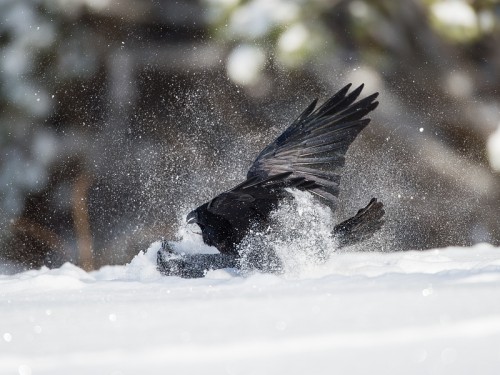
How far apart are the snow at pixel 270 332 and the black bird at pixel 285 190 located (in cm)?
84

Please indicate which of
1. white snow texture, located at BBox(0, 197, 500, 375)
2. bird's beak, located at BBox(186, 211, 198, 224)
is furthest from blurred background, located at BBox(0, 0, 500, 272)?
white snow texture, located at BBox(0, 197, 500, 375)

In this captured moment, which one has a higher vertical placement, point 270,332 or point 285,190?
point 285,190

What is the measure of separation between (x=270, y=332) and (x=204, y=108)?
4253 millimetres

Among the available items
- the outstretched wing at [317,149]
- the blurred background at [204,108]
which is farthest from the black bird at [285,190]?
the blurred background at [204,108]

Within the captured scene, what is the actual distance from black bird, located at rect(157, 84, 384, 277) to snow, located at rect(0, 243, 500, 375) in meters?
0.84

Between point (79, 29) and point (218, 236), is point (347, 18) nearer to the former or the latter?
point (79, 29)

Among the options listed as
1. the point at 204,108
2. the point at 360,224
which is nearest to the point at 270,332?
the point at 360,224

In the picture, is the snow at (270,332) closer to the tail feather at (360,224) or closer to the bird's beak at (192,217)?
the bird's beak at (192,217)

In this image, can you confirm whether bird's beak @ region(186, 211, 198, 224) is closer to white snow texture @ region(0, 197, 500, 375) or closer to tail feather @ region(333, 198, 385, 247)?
tail feather @ region(333, 198, 385, 247)

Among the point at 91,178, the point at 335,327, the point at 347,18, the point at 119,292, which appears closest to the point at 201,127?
the point at 91,178

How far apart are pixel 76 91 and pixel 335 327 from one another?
15.3ft

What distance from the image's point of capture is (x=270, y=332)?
1.40 metres

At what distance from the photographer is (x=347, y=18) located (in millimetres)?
5445

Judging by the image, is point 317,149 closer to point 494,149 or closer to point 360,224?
point 360,224
